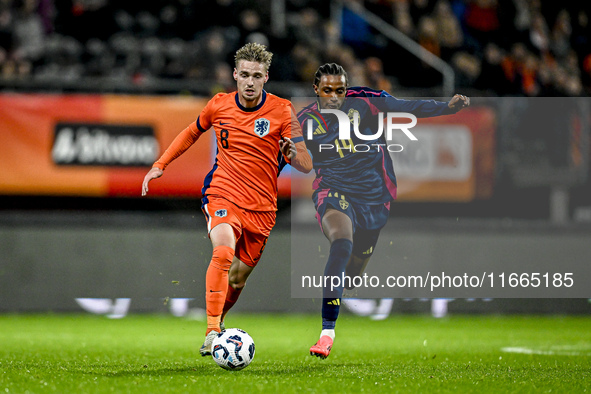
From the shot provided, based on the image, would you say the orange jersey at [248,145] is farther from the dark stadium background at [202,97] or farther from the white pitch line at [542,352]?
the dark stadium background at [202,97]

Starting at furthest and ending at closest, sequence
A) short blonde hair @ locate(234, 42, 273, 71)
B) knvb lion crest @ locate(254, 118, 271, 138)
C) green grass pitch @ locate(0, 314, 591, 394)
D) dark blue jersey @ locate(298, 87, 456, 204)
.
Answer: dark blue jersey @ locate(298, 87, 456, 204) < knvb lion crest @ locate(254, 118, 271, 138) < short blonde hair @ locate(234, 42, 273, 71) < green grass pitch @ locate(0, 314, 591, 394)

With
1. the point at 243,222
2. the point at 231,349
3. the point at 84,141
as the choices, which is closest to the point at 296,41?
the point at 84,141

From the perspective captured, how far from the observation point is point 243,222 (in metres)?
6.09

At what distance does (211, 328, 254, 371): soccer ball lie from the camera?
5410 mm

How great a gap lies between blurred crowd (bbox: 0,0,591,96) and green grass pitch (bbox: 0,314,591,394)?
3082 millimetres

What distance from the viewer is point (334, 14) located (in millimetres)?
12719

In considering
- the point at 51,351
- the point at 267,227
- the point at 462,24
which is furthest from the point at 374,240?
the point at 462,24

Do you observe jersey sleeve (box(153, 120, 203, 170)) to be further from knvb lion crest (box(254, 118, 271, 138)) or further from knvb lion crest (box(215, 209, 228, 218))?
knvb lion crest (box(215, 209, 228, 218))

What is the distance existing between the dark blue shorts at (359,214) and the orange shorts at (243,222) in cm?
50

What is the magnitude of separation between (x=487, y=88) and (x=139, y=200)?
487 cm

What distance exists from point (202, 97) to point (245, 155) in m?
4.76

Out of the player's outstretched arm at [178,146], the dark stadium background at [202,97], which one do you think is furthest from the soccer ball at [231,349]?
the dark stadium background at [202,97]

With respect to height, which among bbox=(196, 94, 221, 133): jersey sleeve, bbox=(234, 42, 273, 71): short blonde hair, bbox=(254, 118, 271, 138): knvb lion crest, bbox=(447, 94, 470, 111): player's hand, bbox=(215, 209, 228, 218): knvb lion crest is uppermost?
bbox=(234, 42, 273, 71): short blonde hair

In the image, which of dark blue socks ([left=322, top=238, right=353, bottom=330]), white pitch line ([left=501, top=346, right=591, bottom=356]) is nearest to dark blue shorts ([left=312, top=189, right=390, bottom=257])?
dark blue socks ([left=322, top=238, right=353, bottom=330])
